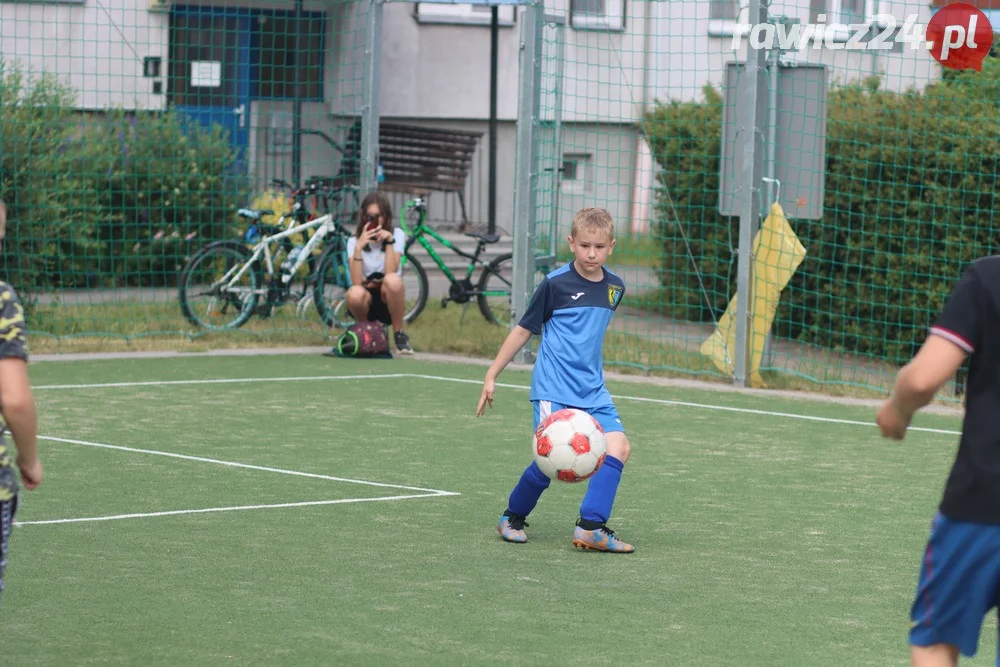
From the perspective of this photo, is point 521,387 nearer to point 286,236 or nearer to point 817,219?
point 817,219

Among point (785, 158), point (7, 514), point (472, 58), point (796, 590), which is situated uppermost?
point (472, 58)

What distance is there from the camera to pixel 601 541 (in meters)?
6.76

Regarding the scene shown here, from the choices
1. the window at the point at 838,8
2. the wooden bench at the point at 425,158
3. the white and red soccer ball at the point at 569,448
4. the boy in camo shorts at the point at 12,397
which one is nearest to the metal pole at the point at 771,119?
the white and red soccer ball at the point at 569,448

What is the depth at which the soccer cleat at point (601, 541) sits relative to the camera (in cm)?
676

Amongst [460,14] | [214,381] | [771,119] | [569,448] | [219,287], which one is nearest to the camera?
[569,448]

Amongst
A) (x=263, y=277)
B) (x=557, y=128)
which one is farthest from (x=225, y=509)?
(x=263, y=277)

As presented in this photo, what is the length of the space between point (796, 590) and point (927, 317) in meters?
7.40

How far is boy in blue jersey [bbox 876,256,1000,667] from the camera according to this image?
3.68 m

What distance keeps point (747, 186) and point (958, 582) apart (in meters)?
8.82

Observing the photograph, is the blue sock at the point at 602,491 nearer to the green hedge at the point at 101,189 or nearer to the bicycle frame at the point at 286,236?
the bicycle frame at the point at 286,236

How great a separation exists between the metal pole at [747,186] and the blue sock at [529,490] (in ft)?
18.7

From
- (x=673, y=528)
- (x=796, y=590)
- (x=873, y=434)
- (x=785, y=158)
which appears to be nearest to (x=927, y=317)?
(x=785, y=158)

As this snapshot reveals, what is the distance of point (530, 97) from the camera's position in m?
13.3

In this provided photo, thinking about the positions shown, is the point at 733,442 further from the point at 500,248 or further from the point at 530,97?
the point at 500,248
